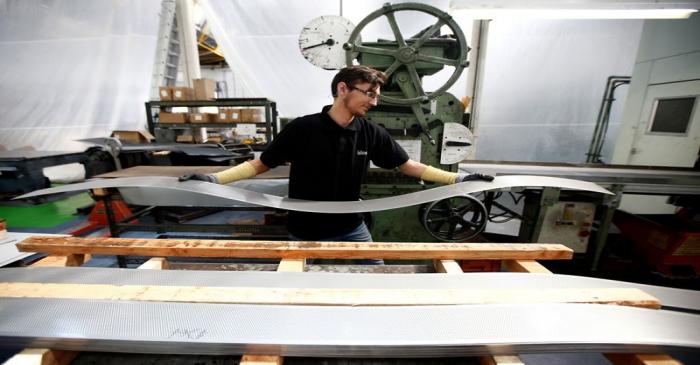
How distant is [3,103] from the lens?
11.6 feet

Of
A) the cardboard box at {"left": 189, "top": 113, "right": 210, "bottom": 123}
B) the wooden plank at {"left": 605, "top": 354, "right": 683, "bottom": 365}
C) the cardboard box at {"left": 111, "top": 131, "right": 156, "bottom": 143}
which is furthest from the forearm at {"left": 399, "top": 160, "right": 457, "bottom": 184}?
the cardboard box at {"left": 111, "top": 131, "right": 156, "bottom": 143}

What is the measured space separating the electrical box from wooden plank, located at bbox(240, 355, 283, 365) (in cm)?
199

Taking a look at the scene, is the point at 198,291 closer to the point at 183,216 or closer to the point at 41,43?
the point at 183,216

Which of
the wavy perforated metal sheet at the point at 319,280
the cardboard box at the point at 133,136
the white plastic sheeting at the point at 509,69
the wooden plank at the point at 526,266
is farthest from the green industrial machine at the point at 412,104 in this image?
the cardboard box at the point at 133,136

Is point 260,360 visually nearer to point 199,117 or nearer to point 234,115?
point 234,115

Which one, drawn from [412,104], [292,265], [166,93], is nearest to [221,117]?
[166,93]

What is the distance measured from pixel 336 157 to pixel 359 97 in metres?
0.28

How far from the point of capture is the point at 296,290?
2.28ft

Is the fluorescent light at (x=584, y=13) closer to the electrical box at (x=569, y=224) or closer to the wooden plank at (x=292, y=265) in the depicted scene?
the electrical box at (x=569, y=224)

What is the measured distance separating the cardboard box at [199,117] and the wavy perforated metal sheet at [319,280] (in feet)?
9.66

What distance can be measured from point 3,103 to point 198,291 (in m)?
5.28

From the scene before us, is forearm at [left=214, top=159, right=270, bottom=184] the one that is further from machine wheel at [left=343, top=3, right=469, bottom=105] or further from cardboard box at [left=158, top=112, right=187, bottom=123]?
cardboard box at [left=158, top=112, right=187, bottom=123]

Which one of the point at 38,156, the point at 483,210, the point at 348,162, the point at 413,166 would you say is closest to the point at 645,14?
the point at 483,210

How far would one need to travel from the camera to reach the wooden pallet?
652 millimetres
